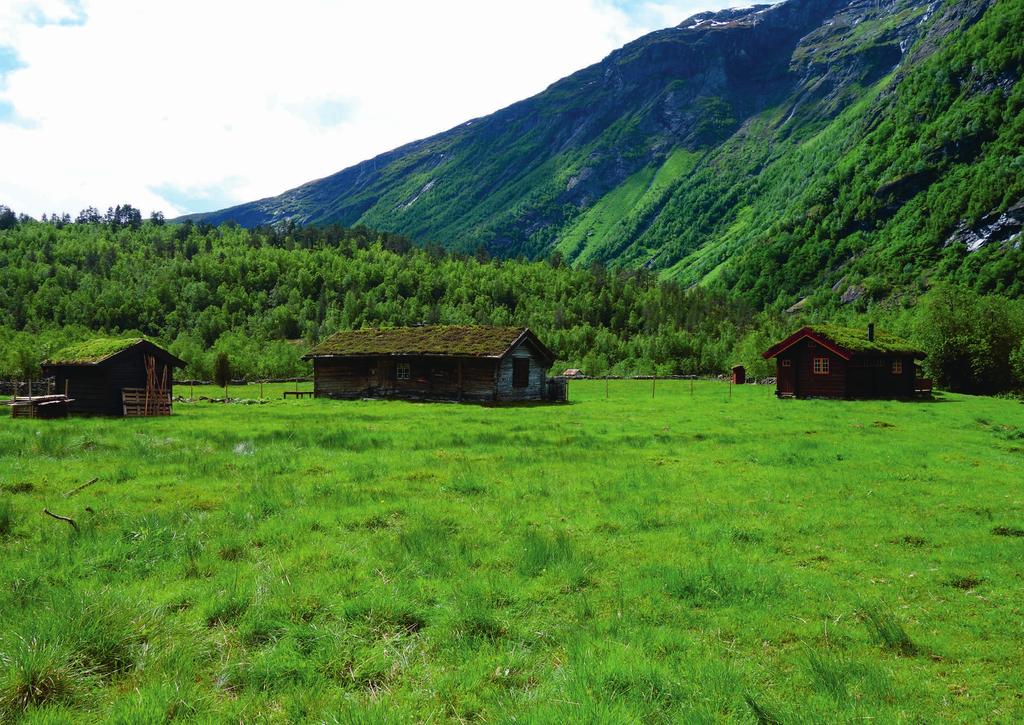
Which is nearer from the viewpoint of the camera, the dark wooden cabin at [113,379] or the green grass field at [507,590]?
the green grass field at [507,590]

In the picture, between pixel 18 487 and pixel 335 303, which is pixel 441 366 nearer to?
pixel 18 487

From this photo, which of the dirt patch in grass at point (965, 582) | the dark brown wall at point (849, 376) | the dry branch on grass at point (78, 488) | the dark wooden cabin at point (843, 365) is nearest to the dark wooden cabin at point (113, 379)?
the dry branch on grass at point (78, 488)

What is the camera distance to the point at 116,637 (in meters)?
6.51

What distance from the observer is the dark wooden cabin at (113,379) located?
35938 millimetres

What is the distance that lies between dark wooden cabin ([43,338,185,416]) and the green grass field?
19.1m

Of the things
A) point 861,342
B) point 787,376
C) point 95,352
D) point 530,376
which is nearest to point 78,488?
point 95,352

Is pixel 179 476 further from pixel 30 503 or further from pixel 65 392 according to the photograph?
pixel 65 392

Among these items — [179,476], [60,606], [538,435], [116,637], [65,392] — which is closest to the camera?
[116,637]

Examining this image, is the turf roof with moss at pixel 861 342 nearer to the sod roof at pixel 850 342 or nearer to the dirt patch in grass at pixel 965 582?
the sod roof at pixel 850 342

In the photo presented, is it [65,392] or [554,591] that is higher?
[65,392]

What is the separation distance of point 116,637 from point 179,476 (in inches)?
412

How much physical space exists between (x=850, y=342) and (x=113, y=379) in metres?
53.6

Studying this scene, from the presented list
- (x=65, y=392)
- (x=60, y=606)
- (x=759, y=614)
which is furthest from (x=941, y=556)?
(x=65, y=392)

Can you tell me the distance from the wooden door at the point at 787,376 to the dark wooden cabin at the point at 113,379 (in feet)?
156
